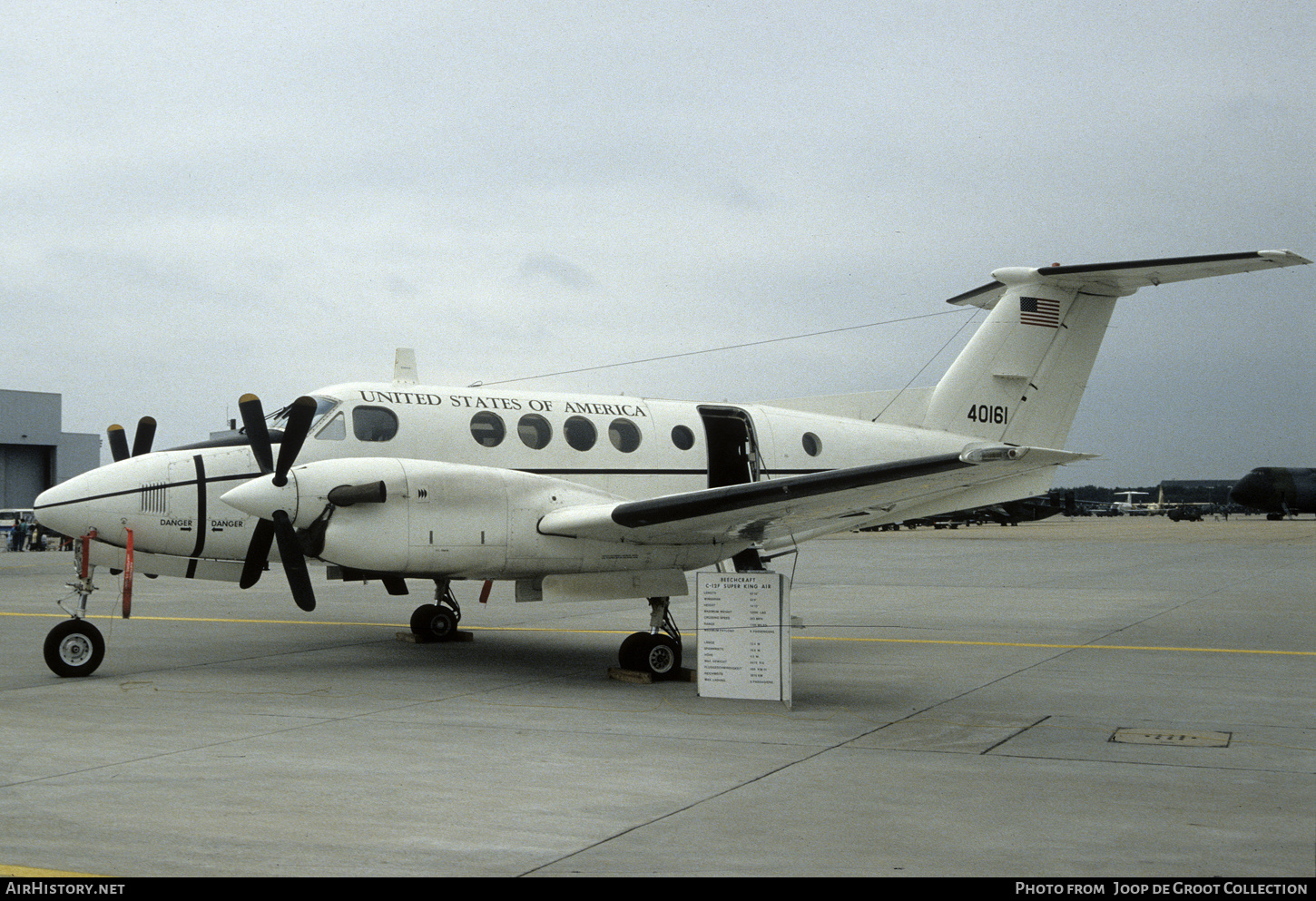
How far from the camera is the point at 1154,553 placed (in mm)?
39594

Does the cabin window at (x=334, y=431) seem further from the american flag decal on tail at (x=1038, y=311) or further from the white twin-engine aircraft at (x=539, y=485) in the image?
the american flag decal on tail at (x=1038, y=311)

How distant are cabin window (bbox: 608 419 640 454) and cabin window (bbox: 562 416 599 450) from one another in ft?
0.70

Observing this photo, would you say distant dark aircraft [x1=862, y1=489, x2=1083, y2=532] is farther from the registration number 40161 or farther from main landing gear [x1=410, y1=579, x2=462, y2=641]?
main landing gear [x1=410, y1=579, x2=462, y2=641]

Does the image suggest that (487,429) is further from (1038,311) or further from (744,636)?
(1038,311)

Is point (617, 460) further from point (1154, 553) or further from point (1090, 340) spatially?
point (1154, 553)

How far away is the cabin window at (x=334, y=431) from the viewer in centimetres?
1259

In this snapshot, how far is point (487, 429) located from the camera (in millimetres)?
13312

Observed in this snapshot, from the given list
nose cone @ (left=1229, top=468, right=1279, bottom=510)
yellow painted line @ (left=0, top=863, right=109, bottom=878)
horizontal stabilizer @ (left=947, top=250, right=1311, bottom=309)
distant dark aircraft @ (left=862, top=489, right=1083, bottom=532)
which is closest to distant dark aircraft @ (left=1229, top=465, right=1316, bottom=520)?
nose cone @ (left=1229, top=468, right=1279, bottom=510)

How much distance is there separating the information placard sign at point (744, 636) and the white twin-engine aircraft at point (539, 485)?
74 centimetres

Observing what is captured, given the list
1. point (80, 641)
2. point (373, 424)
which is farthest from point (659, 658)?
point (80, 641)

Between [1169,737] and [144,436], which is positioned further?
[144,436]

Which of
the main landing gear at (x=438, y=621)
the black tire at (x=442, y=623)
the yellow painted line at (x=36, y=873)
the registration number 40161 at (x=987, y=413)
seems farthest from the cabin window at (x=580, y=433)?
the yellow painted line at (x=36, y=873)

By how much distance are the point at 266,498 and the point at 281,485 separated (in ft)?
0.61

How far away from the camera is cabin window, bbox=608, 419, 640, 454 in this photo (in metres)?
14.0
